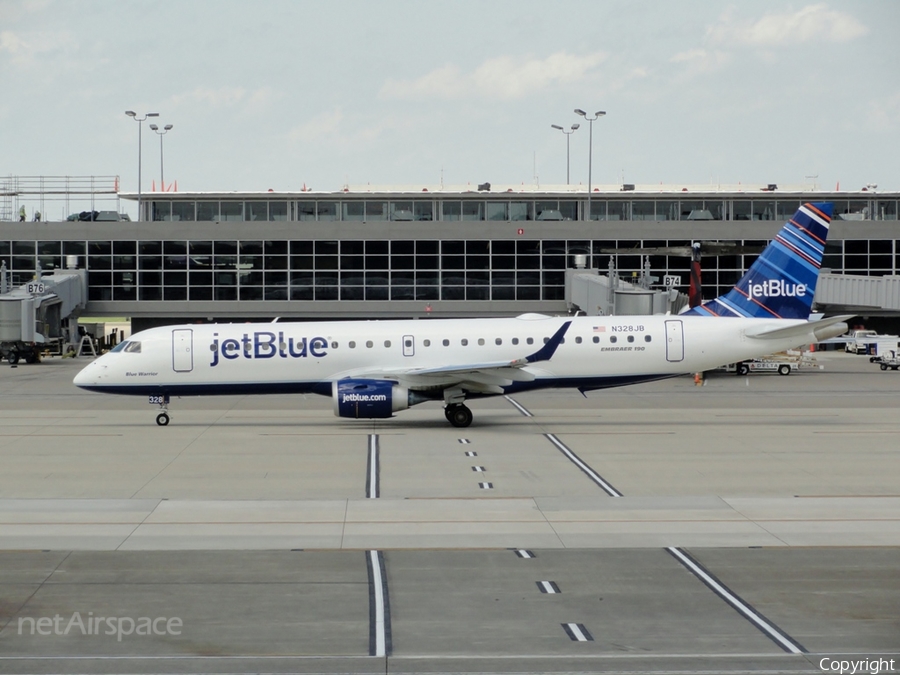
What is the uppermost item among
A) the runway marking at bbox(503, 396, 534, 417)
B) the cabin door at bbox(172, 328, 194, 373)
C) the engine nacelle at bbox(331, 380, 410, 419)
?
the cabin door at bbox(172, 328, 194, 373)

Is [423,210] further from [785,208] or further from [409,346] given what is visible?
[409,346]

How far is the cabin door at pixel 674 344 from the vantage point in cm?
3341

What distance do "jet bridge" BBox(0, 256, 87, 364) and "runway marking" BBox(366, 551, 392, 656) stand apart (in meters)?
54.1

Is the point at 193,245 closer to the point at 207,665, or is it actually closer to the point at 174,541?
the point at 174,541

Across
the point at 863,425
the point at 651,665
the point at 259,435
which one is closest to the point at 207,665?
the point at 651,665

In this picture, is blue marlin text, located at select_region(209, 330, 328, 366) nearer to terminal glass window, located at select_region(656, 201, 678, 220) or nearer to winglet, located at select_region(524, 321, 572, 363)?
winglet, located at select_region(524, 321, 572, 363)

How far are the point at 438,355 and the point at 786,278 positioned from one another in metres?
12.3

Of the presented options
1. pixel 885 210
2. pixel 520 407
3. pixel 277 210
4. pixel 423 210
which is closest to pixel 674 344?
pixel 520 407

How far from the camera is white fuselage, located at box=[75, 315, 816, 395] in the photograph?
107 ft

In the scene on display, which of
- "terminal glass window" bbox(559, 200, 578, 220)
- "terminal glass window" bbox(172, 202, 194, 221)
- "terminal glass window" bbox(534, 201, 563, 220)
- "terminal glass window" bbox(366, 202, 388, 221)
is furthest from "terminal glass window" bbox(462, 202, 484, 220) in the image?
"terminal glass window" bbox(172, 202, 194, 221)

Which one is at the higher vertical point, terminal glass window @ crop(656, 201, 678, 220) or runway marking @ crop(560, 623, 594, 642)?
terminal glass window @ crop(656, 201, 678, 220)

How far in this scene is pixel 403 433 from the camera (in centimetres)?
3086

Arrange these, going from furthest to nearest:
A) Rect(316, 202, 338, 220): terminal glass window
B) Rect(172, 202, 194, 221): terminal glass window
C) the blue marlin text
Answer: Rect(172, 202, 194, 221): terminal glass window
Rect(316, 202, 338, 220): terminal glass window
the blue marlin text

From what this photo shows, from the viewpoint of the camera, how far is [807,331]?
33.5m
